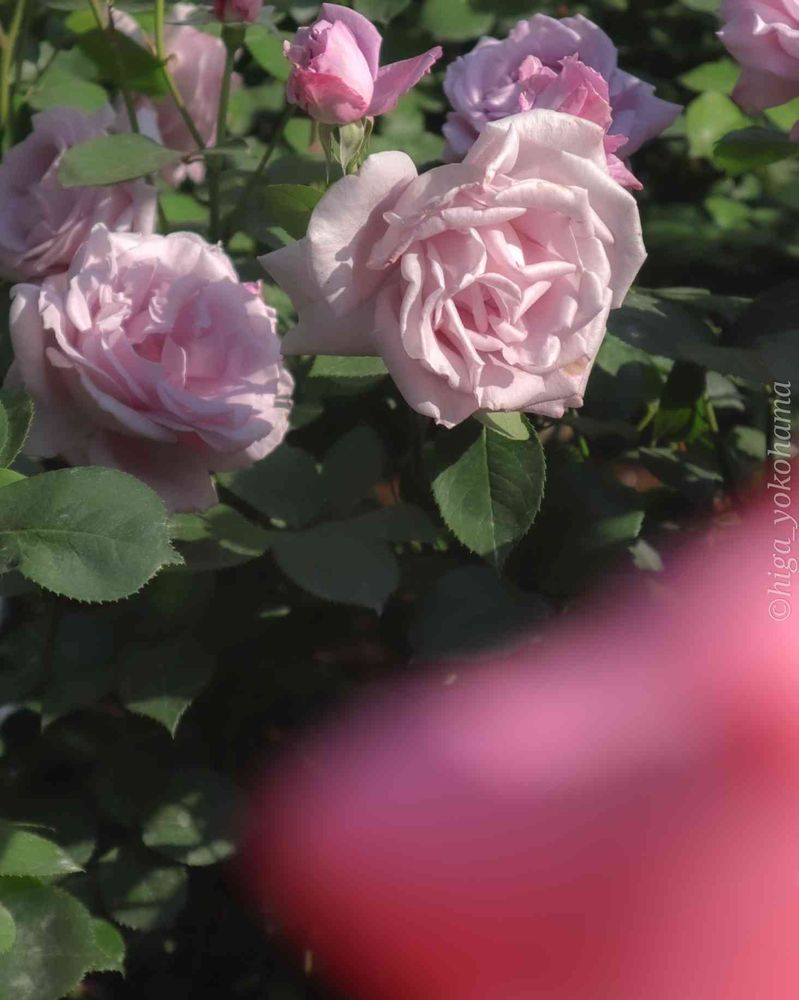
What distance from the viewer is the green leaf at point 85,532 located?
645 mm

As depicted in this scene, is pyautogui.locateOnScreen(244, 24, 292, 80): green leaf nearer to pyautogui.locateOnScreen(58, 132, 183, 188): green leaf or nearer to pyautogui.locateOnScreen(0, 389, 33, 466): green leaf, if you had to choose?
pyautogui.locateOnScreen(58, 132, 183, 188): green leaf

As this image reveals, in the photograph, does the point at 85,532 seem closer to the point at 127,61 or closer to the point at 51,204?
the point at 51,204

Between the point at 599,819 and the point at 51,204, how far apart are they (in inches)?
25.4

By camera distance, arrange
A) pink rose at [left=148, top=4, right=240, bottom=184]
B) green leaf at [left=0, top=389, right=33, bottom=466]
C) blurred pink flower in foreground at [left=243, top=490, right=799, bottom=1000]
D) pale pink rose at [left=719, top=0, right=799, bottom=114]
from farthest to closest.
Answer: pink rose at [left=148, top=4, right=240, bottom=184] → pale pink rose at [left=719, top=0, right=799, bottom=114] → green leaf at [left=0, top=389, right=33, bottom=466] → blurred pink flower in foreground at [left=243, top=490, right=799, bottom=1000]

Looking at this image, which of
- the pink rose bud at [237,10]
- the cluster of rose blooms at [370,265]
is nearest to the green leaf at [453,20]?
the cluster of rose blooms at [370,265]

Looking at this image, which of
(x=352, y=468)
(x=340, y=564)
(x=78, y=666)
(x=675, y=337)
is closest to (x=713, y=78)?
(x=675, y=337)

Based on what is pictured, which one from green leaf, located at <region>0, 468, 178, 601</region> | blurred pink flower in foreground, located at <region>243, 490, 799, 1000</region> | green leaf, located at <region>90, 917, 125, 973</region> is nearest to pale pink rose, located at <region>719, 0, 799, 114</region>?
blurred pink flower in foreground, located at <region>243, 490, 799, 1000</region>

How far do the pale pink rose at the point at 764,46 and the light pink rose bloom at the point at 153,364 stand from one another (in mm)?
363

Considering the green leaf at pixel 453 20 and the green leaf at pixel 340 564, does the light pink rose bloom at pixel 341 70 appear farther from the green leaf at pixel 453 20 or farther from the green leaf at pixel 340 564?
the green leaf at pixel 453 20

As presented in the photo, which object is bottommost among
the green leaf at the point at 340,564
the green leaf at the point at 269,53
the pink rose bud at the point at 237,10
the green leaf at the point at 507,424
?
the green leaf at the point at 340,564

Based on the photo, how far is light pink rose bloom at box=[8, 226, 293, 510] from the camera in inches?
31.6

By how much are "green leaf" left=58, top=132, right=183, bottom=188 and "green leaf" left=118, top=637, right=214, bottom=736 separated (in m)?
0.33

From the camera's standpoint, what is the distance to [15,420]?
2.46ft

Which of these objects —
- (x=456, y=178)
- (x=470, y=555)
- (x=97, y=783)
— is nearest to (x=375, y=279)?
(x=456, y=178)
